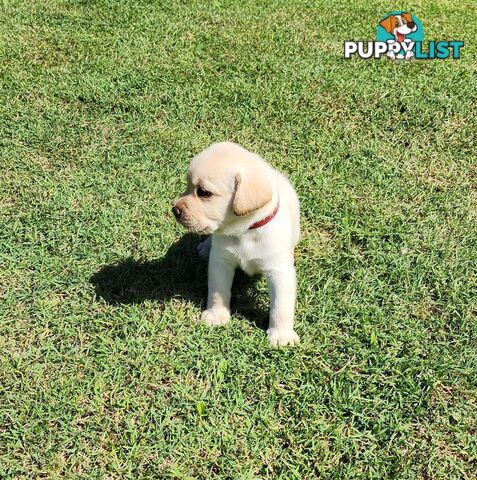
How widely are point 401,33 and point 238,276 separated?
459 cm

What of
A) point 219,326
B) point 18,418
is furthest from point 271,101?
point 18,418

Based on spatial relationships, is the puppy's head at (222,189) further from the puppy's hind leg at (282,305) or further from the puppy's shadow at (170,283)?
the puppy's shadow at (170,283)

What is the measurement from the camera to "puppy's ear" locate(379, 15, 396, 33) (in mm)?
6468

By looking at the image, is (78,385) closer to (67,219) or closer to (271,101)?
(67,219)

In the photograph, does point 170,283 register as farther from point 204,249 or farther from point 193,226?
point 193,226

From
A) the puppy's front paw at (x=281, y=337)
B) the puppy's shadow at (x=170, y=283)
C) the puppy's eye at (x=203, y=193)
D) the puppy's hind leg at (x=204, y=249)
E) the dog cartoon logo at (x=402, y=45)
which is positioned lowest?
the puppy's front paw at (x=281, y=337)

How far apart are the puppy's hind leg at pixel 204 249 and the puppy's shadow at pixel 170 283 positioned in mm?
35

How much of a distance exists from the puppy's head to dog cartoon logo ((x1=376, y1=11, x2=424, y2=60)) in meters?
4.13

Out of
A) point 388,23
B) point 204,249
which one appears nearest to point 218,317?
point 204,249

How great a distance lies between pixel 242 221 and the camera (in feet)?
8.61

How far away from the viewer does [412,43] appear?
613 centimetres

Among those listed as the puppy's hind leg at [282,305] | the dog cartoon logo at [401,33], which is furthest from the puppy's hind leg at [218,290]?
the dog cartoon logo at [401,33]

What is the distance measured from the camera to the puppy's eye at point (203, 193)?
250 cm

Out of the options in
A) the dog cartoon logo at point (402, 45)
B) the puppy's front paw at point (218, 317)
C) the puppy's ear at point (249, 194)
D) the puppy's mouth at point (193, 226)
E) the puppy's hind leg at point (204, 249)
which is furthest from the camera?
the dog cartoon logo at point (402, 45)
